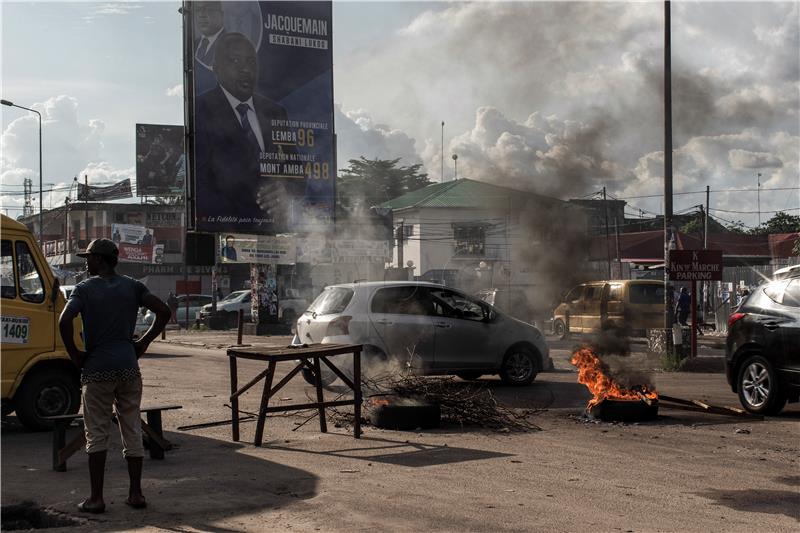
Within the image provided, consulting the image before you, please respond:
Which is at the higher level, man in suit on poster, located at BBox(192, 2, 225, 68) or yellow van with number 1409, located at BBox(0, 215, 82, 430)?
man in suit on poster, located at BBox(192, 2, 225, 68)

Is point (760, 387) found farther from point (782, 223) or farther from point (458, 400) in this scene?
point (782, 223)

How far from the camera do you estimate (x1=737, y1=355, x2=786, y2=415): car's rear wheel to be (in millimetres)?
10820

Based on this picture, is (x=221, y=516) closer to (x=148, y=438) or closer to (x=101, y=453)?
(x=101, y=453)

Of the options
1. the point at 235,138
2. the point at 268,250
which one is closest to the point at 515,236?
the point at 235,138

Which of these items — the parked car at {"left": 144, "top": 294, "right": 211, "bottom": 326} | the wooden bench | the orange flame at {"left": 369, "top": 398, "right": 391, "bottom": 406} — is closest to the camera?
the wooden bench

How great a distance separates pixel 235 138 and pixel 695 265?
15.4 m

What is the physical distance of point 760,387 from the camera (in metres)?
11.0

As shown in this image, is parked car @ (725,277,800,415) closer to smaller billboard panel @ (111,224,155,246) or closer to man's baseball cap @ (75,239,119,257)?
man's baseball cap @ (75,239,119,257)

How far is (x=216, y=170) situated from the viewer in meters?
27.8

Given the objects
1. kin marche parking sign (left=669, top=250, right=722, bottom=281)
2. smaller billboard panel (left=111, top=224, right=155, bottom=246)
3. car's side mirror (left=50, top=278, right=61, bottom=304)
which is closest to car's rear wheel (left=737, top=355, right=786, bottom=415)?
kin marche parking sign (left=669, top=250, right=722, bottom=281)

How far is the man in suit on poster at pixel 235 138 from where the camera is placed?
27.5m

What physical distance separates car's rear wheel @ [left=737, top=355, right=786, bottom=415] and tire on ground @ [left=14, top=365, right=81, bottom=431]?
820cm

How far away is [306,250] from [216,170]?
7.32m

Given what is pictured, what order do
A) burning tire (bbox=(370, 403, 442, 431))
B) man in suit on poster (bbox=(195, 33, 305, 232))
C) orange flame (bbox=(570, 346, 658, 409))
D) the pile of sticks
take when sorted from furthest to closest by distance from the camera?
man in suit on poster (bbox=(195, 33, 305, 232))
orange flame (bbox=(570, 346, 658, 409))
the pile of sticks
burning tire (bbox=(370, 403, 442, 431))
